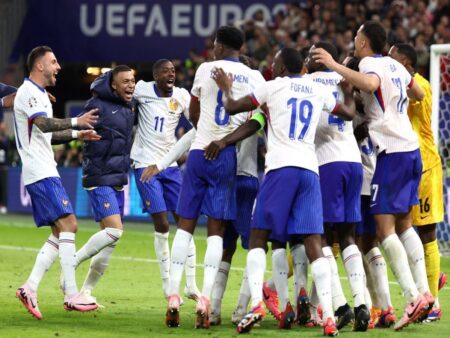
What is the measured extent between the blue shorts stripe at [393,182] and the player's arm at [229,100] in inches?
50.4

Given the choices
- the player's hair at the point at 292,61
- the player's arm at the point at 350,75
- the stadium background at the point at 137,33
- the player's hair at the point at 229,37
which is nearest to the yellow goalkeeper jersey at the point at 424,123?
the player's arm at the point at 350,75

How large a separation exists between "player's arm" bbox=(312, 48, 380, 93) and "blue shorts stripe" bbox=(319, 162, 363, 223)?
0.62 meters

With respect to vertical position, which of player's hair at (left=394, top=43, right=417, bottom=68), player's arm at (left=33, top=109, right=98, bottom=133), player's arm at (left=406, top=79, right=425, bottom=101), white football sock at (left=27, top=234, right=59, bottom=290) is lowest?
white football sock at (left=27, top=234, right=59, bottom=290)

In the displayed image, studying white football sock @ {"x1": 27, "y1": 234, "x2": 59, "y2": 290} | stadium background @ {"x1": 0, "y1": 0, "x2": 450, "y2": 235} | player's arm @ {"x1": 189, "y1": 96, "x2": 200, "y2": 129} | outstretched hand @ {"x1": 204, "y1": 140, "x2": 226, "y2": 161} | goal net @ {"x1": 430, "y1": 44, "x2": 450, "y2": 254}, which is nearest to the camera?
outstretched hand @ {"x1": 204, "y1": 140, "x2": 226, "y2": 161}

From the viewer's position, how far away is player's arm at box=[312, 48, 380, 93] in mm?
9133

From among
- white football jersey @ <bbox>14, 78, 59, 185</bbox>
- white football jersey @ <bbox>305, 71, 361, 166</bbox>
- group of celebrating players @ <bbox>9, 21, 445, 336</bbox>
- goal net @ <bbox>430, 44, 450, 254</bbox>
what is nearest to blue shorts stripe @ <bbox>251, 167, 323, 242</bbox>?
group of celebrating players @ <bbox>9, 21, 445, 336</bbox>

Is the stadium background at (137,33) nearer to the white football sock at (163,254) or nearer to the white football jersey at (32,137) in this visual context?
the white football sock at (163,254)

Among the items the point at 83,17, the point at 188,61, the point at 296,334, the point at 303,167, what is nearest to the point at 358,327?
the point at 296,334

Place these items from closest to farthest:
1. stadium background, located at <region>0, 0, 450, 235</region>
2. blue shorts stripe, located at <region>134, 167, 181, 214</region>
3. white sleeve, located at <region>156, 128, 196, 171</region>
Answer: white sleeve, located at <region>156, 128, 196, 171</region>, blue shorts stripe, located at <region>134, 167, 181, 214</region>, stadium background, located at <region>0, 0, 450, 235</region>

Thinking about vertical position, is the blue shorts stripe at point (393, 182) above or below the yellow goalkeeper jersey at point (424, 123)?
below

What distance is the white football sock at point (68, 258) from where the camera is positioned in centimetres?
1027

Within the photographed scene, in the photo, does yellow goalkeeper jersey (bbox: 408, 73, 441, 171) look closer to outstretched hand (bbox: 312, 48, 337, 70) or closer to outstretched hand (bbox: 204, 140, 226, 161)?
outstretched hand (bbox: 312, 48, 337, 70)

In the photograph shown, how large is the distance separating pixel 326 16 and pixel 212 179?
14.6 m

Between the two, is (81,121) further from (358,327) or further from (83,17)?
(83,17)
